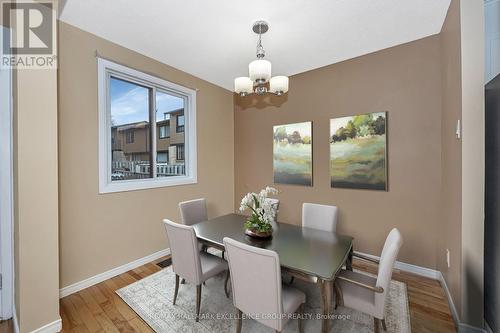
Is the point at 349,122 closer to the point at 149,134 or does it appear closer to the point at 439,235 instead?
the point at 439,235

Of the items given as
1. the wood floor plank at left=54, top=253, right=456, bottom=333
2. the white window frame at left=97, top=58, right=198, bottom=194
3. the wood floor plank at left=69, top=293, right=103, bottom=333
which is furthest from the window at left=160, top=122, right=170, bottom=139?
the wood floor plank at left=69, top=293, right=103, bottom=333

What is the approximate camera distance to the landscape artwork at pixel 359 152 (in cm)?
279

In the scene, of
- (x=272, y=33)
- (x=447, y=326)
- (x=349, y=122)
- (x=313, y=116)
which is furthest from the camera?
(x=313, y=116)

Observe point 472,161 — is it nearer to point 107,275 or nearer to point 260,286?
point 260,286

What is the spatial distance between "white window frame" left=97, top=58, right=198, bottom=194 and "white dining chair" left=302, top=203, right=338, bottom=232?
195 cm

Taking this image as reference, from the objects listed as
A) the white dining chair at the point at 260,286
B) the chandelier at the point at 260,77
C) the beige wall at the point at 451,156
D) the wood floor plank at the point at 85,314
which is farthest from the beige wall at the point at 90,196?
the beige wall at the point at 451,156

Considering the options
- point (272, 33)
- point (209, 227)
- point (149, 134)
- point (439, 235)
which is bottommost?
point (439, 235)

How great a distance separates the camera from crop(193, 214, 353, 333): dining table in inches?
55.5

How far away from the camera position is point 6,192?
185 centimetres

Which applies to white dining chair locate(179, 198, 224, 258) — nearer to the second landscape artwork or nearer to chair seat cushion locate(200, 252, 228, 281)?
chair seat cushion locate(200, 252, 228, 281)

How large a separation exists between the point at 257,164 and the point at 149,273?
234cm

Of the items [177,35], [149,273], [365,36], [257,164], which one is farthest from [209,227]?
[365,36]

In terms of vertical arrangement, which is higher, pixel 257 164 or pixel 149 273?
pixel 257 164

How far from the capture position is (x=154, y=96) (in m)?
3.13
